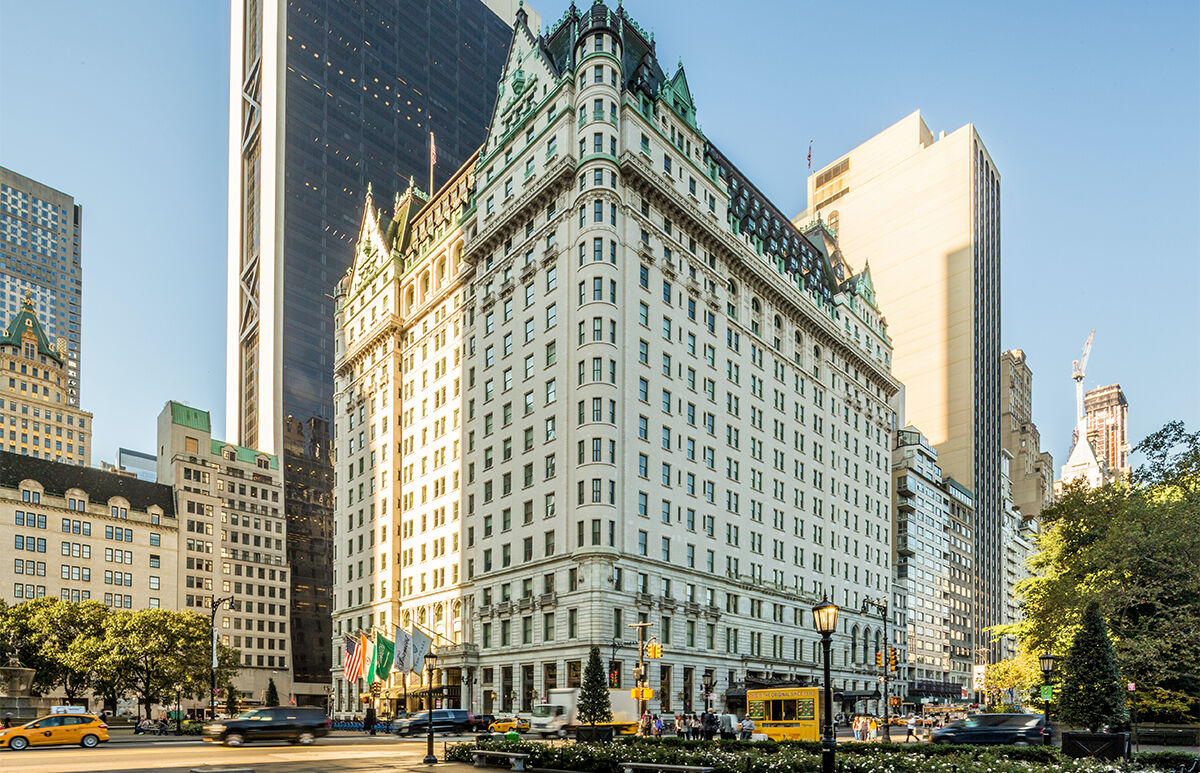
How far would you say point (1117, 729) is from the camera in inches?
1344

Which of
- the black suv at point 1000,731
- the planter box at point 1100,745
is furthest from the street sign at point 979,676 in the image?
the planter box at point 1100,745

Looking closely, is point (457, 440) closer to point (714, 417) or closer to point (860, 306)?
point (714, 417)

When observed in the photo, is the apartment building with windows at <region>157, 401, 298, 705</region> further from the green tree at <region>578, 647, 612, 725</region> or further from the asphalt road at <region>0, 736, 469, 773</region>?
the asphalt road at <region>0, 736, 469, 773</region>

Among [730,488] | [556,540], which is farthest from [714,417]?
[556,540]

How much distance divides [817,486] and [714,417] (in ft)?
77.8

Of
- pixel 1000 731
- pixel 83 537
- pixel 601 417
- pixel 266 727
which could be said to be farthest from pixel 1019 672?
pixel 83 537

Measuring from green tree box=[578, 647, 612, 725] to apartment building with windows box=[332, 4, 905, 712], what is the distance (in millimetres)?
10228

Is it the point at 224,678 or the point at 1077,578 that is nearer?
the point at 1077,578

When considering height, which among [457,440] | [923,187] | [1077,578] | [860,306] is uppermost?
[923,187]

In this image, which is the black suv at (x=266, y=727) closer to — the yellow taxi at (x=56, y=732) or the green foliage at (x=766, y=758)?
the yellow taxi at (x=56, y=732)

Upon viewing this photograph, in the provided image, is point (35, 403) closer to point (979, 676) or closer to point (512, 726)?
point (512, 726)

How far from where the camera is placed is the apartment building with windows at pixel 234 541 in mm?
155000

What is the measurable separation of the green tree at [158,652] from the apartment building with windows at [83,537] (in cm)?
3829

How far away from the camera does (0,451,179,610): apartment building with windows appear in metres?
129
